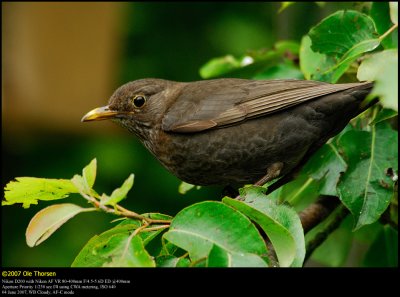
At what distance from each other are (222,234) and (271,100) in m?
1.56

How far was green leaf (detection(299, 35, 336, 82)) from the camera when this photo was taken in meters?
3.91

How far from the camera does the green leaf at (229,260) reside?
7.93ft

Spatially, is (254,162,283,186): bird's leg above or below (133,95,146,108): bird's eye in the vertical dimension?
below

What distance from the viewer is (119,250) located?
254cm

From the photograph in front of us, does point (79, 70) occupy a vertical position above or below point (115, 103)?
below

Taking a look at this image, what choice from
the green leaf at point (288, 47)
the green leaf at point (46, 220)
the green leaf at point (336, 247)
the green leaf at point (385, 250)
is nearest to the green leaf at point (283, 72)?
the green leaf at point (288, 47)

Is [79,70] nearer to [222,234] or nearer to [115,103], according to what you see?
[115,103]

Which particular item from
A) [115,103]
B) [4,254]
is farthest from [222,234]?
[4,254]

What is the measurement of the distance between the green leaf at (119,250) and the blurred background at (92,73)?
3.99m

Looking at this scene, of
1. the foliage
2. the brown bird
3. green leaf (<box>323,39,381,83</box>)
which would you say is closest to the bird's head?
the brown bird

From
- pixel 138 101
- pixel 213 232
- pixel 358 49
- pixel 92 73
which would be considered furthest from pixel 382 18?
pixel 92 73

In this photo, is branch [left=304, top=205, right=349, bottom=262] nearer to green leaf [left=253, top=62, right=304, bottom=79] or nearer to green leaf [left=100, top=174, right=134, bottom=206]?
green leaf [left=253, top=62, right=304, bottom=79]
